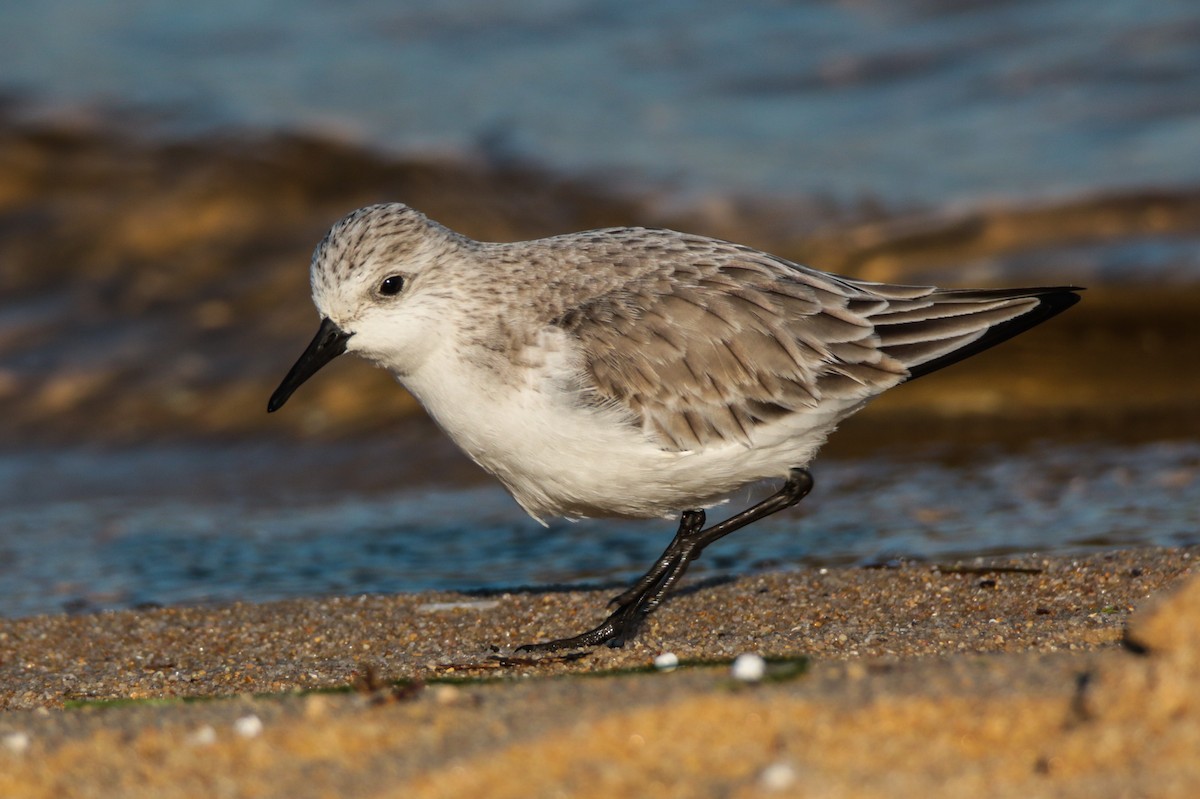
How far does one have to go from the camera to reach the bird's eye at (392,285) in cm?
515

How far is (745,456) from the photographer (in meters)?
5.13

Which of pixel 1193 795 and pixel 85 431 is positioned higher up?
pixel 1193 795

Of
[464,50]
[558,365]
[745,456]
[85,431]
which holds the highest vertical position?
[464,50]

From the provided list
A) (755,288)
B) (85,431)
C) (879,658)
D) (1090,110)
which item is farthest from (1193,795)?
(1090,110)

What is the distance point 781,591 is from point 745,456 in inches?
24.2

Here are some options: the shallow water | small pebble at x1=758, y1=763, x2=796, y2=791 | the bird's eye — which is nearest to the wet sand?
small pebble at x1=758, y1=763, x2=796, y2=791

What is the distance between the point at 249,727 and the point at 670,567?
2.30 metres

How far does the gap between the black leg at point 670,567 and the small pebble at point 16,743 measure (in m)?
1.96

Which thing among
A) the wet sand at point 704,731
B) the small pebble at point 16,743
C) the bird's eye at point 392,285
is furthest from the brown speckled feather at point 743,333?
the small pebble at point 16,743

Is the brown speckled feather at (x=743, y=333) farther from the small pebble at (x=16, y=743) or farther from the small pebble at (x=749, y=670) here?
the small pebble at (x=16, y=743)

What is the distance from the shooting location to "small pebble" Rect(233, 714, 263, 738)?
328cm

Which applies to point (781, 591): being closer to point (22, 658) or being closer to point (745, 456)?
point (745, 456)

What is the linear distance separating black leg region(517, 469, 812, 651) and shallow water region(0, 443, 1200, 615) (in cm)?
72

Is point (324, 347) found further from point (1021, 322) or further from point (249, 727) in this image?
point (1021, 322)
